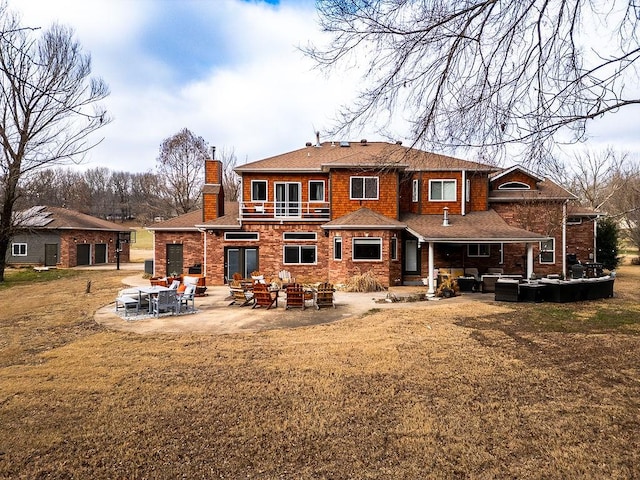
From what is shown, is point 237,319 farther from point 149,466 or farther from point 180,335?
point 149,466

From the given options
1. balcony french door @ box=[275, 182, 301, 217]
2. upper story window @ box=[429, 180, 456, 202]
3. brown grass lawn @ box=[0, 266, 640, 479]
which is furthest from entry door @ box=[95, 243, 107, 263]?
upper story window @ box=[429, 180, 456, 202]

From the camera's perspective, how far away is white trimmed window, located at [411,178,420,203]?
20078mm

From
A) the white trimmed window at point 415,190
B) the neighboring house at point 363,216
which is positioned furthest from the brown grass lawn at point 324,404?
the white trimmed window at point 415,190

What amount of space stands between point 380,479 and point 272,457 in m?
1.10

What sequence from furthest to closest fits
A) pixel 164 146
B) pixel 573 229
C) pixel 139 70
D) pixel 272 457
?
pixel 164 146
pixel 573 229
pixel 139 70
pixel 272 457

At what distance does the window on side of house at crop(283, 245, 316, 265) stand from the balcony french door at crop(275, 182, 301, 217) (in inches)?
73.3

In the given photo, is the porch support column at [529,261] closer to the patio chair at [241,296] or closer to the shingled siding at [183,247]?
the patio chair at [241,296]

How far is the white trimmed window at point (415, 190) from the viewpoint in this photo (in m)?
20.1

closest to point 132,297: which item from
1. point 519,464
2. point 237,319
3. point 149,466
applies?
point 237,319

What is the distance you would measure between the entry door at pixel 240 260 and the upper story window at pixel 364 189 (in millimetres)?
5985

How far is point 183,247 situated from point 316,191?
8.54 m

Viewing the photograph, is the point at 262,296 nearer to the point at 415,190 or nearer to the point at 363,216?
the point at 363,216

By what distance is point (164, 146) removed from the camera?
120ft

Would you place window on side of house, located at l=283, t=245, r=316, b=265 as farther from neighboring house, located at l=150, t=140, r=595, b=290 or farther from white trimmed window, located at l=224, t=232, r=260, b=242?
white trimmed window, located at l=224, t=232, r=260, b=242
